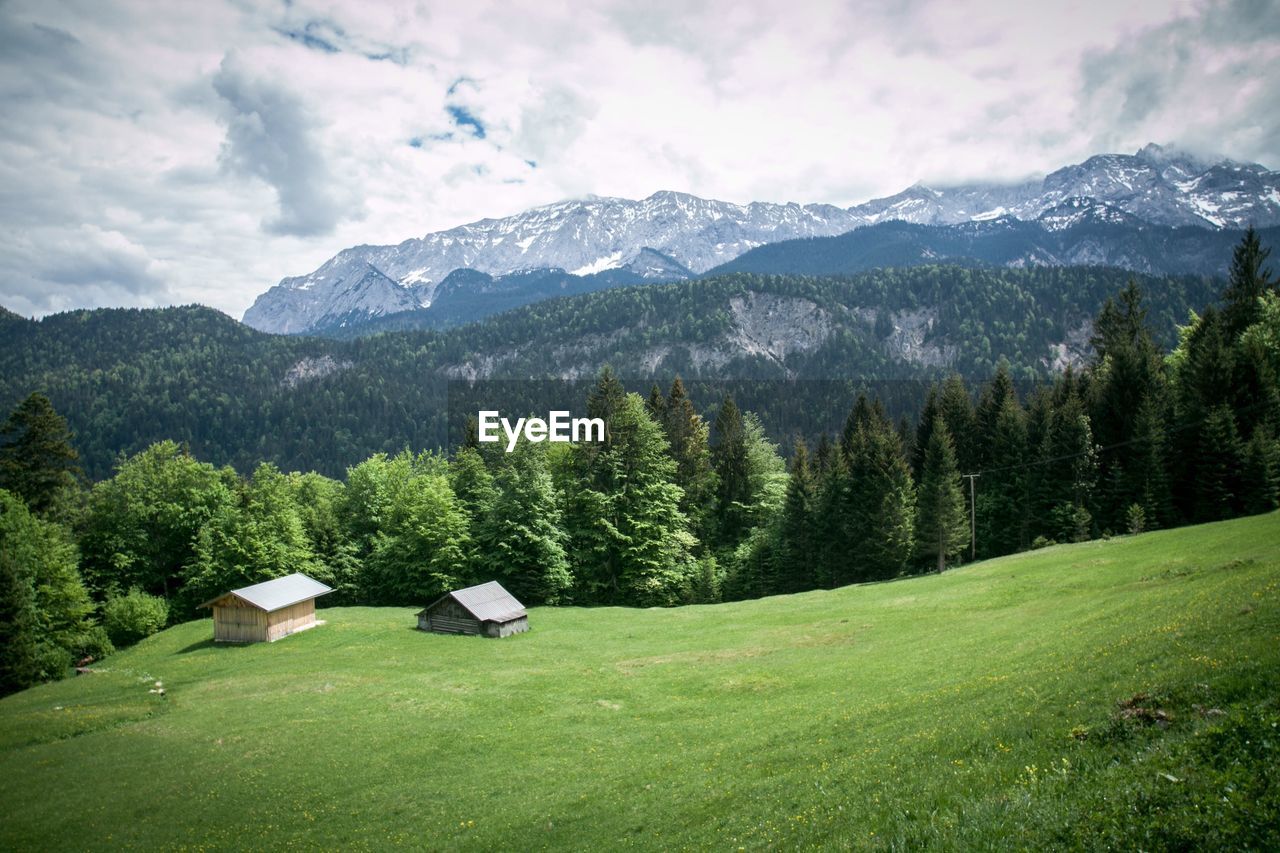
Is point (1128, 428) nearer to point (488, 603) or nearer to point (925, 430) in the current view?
point (925, 430)

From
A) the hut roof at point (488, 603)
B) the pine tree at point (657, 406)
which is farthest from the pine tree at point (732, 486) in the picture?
the hut roof at point (488, 603)

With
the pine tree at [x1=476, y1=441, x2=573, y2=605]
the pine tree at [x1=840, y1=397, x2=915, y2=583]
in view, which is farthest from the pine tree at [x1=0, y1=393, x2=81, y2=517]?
the pine tree at [x1=840, y1=397, x2=915, y2=583]

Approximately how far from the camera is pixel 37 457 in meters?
66.9

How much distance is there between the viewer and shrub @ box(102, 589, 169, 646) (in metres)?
60.5

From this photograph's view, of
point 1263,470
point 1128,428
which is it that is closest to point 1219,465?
point 1263,470

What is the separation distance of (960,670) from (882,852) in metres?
15.3

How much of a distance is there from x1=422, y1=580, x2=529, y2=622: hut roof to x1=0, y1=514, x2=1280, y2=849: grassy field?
10.1ft

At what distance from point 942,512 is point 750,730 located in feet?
142

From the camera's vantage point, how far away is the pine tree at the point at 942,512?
61.7 m

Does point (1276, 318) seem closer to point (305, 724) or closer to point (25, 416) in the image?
point (305, 724)

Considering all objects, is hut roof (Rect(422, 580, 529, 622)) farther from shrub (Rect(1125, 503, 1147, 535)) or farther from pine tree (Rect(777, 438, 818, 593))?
shrub (Rect(1125, 503, 1147, 535))

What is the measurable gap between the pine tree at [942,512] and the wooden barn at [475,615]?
3651 cm

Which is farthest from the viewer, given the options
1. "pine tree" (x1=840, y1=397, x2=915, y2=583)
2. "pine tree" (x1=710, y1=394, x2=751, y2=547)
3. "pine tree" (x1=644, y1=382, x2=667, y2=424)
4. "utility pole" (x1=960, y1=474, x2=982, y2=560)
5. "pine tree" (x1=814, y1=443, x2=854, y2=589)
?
"pine tree" (x1=644, y1=382, x2=667, y2=424)

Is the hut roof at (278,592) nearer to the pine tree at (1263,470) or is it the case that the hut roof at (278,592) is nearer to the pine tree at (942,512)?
the pine tree at (942,512)
